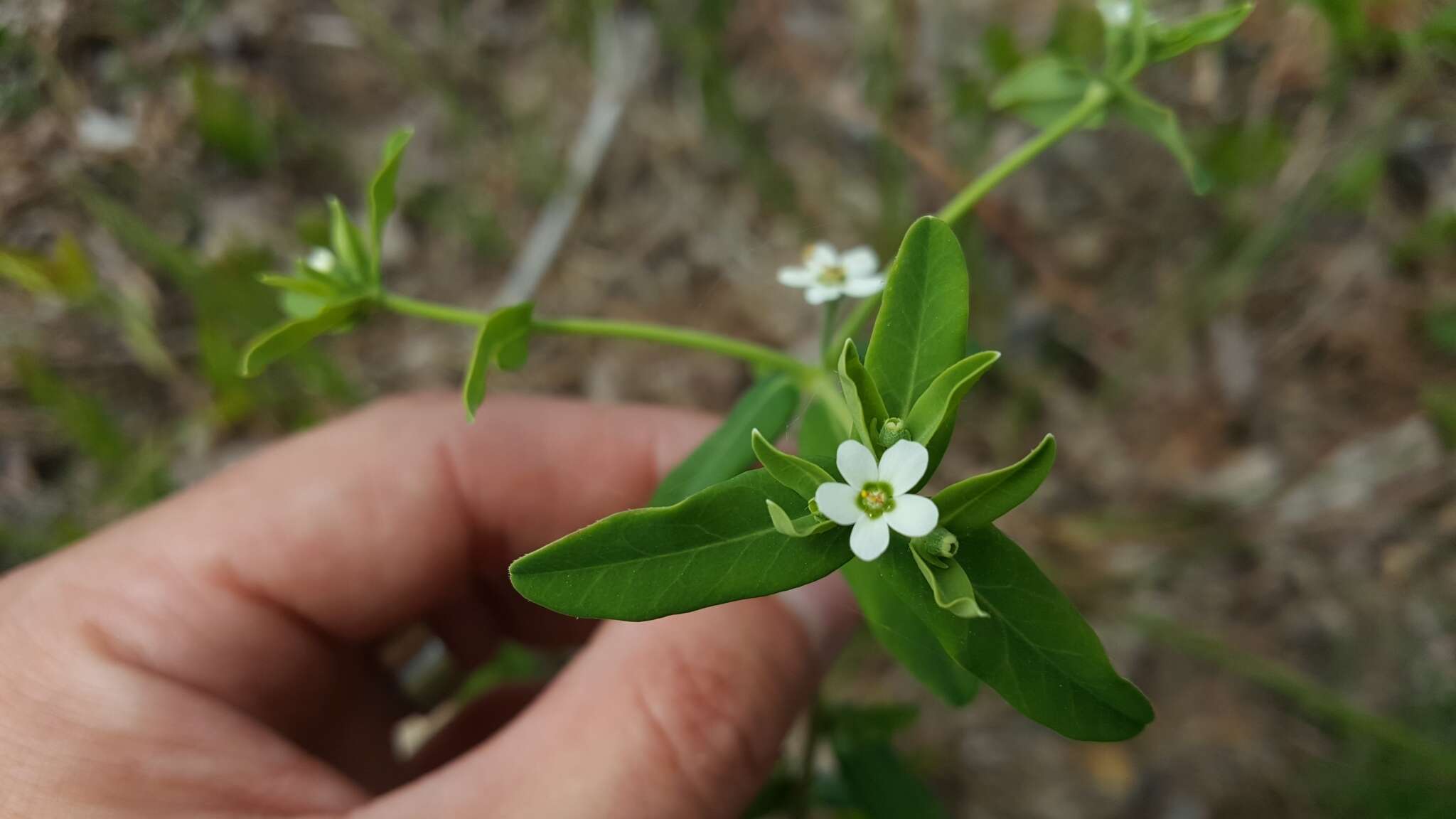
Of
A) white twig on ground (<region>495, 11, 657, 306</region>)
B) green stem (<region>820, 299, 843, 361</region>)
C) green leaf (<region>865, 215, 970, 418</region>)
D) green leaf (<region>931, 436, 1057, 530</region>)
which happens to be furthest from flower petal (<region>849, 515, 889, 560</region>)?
white twig on ground (<region>495, 11, 657, 306</region>)

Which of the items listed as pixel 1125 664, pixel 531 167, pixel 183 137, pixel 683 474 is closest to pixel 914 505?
pixel 683 474

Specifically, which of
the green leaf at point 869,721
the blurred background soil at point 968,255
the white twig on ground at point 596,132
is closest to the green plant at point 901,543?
the green leaf at point 869,721

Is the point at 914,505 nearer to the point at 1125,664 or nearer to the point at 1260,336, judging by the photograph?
the point at 1125,664

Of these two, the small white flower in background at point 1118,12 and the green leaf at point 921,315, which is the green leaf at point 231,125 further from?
the green leaf at point 921,315

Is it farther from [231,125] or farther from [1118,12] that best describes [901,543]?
[231,125]

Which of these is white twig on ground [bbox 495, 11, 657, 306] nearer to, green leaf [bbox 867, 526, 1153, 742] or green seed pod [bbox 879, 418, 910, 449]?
green seed pod [bbox 879, 418, 910, 449]

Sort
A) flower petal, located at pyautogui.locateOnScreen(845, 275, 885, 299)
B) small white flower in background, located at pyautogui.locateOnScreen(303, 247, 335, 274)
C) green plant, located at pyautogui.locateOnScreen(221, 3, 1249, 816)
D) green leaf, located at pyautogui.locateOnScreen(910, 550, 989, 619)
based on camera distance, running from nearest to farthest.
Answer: green leaf, located at pyautogui.locateOnScreen(910, 550, 989, 619)
green plant, located at pyautogui.locateOnScreen(221, 3, 1249, 816)
flower petal, located at pyautogui.locateOnScreen(845, 275, 885, 299)
small white flower in background, located at pyautogui.locateOnScreen(303, 247, 335, 274)
